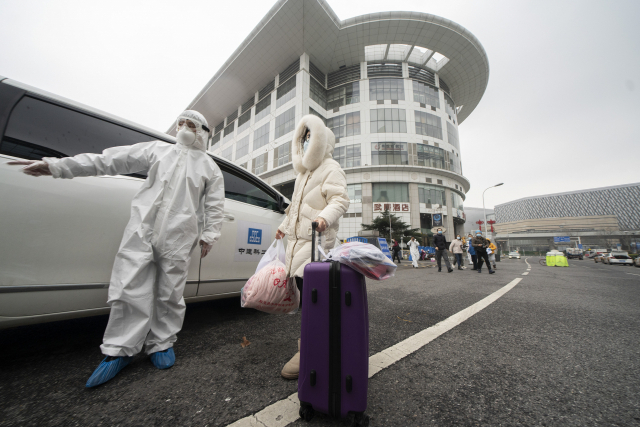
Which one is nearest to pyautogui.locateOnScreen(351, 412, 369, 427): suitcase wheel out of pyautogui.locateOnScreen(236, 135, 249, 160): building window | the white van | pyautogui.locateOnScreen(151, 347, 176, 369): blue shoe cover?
pyautogui.locateOnScreen(151, 347, 176, 369): blue shoe cover

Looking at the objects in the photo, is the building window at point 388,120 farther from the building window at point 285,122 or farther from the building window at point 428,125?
the building window at point 285,122

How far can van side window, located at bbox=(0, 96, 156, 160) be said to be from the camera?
144 cm

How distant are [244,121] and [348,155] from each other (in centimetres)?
1686

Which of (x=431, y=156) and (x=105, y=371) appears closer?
(x=105, y=371)

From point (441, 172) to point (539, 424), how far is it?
30330mm

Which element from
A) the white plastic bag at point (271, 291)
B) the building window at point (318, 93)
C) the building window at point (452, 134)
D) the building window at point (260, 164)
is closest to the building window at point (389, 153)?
the building window at point (452, 134)

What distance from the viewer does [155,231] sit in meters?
1.60

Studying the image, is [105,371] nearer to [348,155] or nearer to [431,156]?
[348,155]

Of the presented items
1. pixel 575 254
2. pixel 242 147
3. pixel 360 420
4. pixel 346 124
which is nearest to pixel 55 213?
pixel 360 420

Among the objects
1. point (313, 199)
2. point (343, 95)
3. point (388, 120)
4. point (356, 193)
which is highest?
point (343, 95)

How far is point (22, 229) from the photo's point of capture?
134cm

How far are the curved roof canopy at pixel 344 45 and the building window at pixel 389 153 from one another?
11.2m

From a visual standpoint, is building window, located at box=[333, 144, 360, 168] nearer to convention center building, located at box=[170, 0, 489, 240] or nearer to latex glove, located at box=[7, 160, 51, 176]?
convention center building, located at box=[170, 0, 489, 240]

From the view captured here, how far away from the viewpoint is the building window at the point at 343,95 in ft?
94.4
